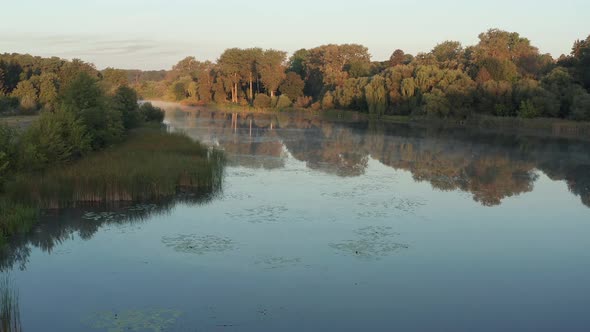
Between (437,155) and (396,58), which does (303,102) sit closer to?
(396,58)

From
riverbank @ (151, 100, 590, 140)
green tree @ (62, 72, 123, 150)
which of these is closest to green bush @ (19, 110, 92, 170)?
green tree @ (62, 72, 123, 150)

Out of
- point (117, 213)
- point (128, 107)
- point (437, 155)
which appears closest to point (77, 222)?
point (117, 213)

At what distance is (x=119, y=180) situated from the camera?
15.0m

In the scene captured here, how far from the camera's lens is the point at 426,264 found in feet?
34.8

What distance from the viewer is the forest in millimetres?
40688

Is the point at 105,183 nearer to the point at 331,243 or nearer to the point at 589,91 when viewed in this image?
the point at 331,243

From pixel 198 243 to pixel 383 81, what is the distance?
46.9 m

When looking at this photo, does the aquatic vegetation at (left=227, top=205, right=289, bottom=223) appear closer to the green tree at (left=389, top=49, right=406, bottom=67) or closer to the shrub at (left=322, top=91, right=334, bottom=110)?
the shrub at (left=322, top=91, right=334, bottom=110)

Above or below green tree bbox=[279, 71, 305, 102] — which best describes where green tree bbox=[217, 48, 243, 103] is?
above

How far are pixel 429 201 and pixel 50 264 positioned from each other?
1055 centimetres

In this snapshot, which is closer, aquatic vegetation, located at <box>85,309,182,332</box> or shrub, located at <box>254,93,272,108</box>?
aquatic vegetation, located at <box>85,309,182,332</box>

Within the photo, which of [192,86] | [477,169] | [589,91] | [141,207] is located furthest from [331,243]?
[192,86]

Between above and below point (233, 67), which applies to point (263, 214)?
below

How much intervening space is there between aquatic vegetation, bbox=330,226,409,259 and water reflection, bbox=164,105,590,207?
210 inches
